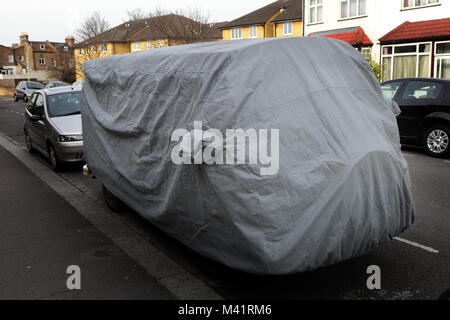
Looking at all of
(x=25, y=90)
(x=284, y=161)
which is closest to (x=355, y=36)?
(x=284, y=161)

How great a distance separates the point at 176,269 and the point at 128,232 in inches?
51.5

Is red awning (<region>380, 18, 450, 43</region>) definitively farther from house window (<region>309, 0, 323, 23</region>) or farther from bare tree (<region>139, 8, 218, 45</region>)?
bare tree (<region>139, 8, 218, 45</region>)

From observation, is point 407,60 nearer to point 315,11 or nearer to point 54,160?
point 315,11

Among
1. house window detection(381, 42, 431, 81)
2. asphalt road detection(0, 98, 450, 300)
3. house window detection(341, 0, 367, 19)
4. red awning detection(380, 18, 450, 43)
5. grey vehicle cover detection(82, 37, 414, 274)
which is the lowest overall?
asphalt road detection(0, 98, 450, 300)

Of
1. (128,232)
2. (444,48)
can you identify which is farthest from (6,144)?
(444,48)

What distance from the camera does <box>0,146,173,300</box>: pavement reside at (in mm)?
4047

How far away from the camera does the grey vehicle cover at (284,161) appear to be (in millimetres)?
3328

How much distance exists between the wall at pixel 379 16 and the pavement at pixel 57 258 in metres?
20.8

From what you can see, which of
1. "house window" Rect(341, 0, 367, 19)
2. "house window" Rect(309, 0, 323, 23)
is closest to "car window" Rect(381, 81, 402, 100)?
"house window" Rect(341, 0, 367, 19)

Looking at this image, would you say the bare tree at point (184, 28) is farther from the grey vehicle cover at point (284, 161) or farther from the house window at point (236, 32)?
the grey vehicle cover at point (284, 161)

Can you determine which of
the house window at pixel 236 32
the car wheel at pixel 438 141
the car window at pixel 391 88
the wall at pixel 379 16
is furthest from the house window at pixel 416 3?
the house window at pixel 236 32

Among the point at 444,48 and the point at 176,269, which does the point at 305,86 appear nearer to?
the point at 176,269

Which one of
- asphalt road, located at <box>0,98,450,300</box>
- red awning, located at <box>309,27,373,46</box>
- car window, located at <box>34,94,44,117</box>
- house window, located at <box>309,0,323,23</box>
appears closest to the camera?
asphalt road, located at <box>0,98,450,300</box>

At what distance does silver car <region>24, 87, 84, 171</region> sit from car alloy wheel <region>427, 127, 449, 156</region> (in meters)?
7.42
